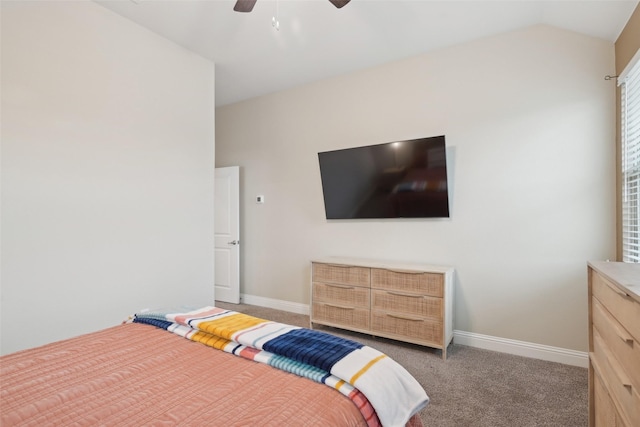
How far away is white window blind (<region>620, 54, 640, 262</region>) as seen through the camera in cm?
212

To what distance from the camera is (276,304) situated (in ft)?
13.7

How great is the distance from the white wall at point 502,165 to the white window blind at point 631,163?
7.0 inches

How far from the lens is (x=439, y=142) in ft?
9.74

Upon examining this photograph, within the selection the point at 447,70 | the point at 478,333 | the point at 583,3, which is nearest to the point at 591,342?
the point at 478,333

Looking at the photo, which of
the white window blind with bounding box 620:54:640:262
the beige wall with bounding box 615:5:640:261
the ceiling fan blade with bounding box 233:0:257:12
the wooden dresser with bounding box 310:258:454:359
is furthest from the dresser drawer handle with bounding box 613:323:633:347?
the ceiling fan blade with bounding box 233:0:257:12

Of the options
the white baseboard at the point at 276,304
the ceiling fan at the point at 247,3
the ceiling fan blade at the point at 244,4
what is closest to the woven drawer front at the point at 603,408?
the ceiling fan at the point at 247,3

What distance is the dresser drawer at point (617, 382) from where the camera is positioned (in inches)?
38.4

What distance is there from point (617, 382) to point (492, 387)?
130cm

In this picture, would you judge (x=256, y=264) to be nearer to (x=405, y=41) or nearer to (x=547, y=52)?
(x=405, y=41)

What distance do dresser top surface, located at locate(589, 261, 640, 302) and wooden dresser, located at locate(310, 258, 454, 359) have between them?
4.44ft

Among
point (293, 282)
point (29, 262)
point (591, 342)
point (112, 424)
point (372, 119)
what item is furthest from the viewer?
point (293, 282)

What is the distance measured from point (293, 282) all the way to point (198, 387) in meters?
2.93

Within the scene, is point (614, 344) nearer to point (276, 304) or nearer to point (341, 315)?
point (341, 315)

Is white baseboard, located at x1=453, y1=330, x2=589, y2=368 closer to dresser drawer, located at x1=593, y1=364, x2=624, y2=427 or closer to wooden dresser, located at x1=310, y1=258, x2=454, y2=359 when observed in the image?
wooden dresser, located at x1=310, y1=258, x2=454, y2=359
